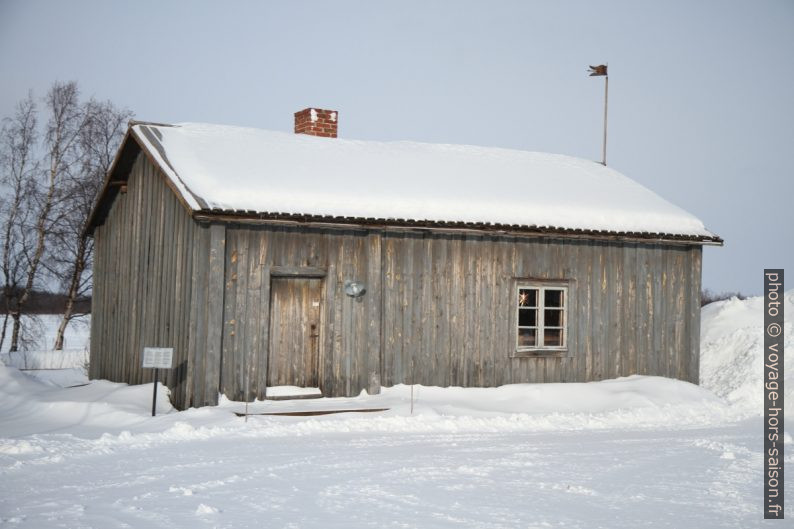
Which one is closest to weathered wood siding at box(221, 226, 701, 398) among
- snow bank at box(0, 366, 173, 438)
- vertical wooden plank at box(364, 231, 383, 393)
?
vertical wooden plank at box(364, 231, 383, 393)

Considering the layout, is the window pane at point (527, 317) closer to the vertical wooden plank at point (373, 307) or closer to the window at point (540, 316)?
the window at point (540, 316)

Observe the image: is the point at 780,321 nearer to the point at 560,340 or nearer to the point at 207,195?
the point at 560,340

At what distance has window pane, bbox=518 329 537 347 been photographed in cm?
1650

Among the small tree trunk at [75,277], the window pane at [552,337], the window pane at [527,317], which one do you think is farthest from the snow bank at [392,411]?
the small tree trunk at [75,277]

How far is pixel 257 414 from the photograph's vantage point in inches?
510

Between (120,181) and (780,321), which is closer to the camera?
(120,181)

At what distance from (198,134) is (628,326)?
29.3 ft

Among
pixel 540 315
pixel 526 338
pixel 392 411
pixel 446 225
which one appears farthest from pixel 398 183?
pixel 392 411

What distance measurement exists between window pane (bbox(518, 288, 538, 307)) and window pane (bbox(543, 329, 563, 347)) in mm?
821

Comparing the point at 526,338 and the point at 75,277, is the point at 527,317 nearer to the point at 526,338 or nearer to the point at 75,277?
the point at 526,338

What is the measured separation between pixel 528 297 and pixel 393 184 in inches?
127

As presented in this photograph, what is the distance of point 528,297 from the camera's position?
16.4 metres

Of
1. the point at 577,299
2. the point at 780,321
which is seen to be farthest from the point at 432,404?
the point at 780,321

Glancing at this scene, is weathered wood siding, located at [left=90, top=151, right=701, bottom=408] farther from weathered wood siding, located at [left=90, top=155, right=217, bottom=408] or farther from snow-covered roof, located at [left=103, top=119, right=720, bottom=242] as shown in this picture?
snow-covered roof, located at [left=103, top=119, right=720, bottom=242]
